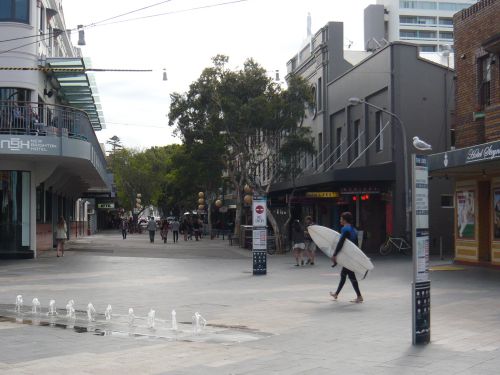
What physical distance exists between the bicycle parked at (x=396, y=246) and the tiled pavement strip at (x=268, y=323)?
7.66 metres

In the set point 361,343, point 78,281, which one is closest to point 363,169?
point 78,281

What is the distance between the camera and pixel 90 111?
127 ft

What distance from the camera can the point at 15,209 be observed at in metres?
26.7

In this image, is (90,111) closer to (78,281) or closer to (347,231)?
(78,281)

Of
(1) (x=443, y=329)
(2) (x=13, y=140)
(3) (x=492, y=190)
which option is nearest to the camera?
(1) (x=443, y=329)

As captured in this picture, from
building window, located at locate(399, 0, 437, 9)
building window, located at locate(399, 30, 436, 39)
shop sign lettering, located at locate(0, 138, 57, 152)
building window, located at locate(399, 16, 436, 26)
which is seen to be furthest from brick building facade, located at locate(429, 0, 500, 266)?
building window, located at locate(399, 0, 437, 9)

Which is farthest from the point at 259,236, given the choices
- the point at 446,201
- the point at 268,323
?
the point at 446,201

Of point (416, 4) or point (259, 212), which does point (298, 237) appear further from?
point (416, 4)

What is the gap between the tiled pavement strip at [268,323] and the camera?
826 centimetres

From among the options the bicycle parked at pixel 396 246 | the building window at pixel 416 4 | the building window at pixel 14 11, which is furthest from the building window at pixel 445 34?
the building window at pixel 14 11

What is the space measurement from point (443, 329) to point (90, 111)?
31190 mm

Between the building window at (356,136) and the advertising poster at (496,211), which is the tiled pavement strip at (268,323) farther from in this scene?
the building window at (356,136)

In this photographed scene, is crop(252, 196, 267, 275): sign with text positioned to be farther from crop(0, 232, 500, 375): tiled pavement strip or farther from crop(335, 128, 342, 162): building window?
crop(335, 128, 342, 162): building window

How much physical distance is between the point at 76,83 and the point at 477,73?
17.8 meters
